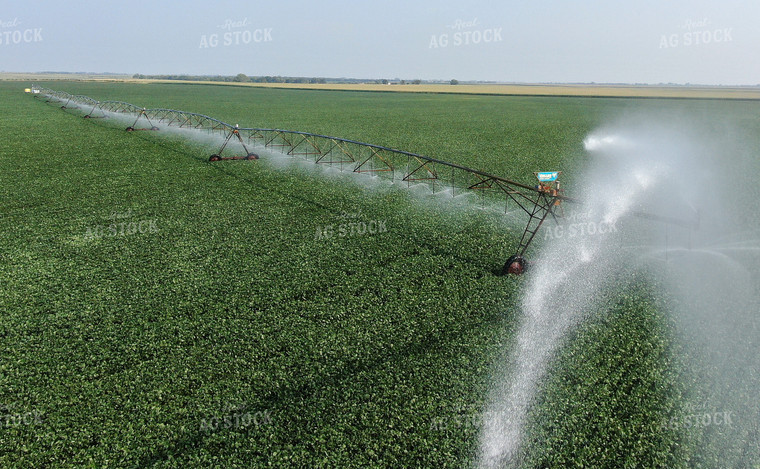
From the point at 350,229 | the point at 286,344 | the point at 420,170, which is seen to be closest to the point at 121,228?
the point at 350,229

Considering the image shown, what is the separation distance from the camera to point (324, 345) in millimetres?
10062

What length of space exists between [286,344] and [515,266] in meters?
7.08

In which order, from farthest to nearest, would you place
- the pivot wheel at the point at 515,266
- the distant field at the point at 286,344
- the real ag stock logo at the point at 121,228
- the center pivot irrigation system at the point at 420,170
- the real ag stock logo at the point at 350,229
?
the real ag stock logo at the point at 350,229 < the real ag stock logo at the point at 121,228 < the center pivot irrigation system at the point at 420,170 < the pivot wheel at the point at 515,266 < the distant field at the point at 286,344

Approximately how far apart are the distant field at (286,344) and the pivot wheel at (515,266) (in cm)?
50

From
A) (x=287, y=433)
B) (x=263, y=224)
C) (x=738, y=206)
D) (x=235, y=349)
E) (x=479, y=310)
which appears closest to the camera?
(x=287, y=433)

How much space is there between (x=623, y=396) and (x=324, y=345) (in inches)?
242

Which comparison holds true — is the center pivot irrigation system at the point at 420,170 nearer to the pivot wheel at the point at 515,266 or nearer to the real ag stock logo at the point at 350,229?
the pivot wheel at the point at 515,266

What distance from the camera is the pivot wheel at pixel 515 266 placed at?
13.3 meters

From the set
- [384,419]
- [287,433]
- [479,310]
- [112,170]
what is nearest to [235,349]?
[287,433]

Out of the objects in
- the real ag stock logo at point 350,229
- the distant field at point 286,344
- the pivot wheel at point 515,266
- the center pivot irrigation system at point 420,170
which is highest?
the center pivot irrigation system at point 420,170

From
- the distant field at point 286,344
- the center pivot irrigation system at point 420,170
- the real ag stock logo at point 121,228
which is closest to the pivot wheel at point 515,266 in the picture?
the center pivot irrigation system at point 420,170

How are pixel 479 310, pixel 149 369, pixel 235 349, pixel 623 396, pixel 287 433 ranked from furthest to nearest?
pixel 479 310
pixel 235 349
pixel 149 369
pixel 623 396
pixel 287 433

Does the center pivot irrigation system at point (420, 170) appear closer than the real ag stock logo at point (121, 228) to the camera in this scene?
Yes

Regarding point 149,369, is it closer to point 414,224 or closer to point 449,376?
point 449,376
